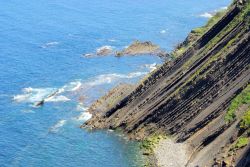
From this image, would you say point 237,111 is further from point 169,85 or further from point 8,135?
point 8,135

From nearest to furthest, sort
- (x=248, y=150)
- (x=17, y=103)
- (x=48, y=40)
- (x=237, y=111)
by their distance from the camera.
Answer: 1. (x=248, y=150)
2. (x=237, y=111)
3. (x=17, y=103)
4. (x=48, y=40)

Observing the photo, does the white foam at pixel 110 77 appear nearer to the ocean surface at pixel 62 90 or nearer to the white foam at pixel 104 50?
the ocean surface at pixel 62 90

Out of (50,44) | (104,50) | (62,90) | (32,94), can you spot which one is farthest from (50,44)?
(32,94)

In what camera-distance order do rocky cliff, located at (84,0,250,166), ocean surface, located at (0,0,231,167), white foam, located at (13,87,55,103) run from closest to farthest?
rocky cliff, located at (84,0,250,166)
ocean surface, located at (0,0,231,167)
white foam, located at (13,87,55,103)

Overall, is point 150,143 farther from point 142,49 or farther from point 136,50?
point 142,49

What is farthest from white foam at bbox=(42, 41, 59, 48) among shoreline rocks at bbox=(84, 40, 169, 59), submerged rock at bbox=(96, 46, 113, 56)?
submerged rock at bbox=(96, 46, 113, 56)

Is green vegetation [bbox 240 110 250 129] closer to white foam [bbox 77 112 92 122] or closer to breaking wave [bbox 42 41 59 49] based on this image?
white foam [bbox 77 112 92 122]

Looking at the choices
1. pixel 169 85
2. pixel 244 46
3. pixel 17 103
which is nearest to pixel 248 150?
pixel 244 46
